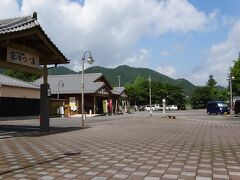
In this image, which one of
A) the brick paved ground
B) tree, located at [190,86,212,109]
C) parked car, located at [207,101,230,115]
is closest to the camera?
the brick paved ground

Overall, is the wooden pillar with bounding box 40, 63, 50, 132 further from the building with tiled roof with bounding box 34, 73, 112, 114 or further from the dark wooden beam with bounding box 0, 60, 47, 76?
the building with tiled roof with bounding box 34, 73, 112, 114

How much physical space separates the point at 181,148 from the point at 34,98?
1241 inches

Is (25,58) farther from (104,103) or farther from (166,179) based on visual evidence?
(104,103)

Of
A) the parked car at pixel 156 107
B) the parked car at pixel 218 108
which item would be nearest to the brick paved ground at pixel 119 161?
the parked car at pixel 218 108

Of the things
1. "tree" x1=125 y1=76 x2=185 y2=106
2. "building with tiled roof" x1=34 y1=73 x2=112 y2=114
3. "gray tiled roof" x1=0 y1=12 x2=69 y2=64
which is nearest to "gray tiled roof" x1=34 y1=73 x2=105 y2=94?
"building with tiled roof" x1=34 y1=73 x2=112 y2=114

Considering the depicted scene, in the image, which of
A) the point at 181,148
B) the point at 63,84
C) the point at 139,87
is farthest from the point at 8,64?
the point at 139,87

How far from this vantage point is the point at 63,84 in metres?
56.8

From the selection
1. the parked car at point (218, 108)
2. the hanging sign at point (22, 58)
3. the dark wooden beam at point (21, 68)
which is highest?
the hanging sign at point (22, 58)

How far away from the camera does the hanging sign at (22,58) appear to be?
50.1 feet

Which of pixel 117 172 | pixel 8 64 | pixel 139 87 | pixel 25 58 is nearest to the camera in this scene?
pixel 117 172

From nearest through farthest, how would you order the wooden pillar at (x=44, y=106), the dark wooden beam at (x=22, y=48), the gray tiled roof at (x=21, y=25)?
the gray tiled roof at (x=21, y=25)
the dark wooden beam at (x=22, y=48)
the wooden pillar at (x=44, y=106)

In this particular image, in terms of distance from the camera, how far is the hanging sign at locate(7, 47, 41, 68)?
15.3 metres

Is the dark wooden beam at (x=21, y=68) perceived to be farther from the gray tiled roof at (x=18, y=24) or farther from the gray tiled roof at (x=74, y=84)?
the gray tiled roof at (x=74, y=84)

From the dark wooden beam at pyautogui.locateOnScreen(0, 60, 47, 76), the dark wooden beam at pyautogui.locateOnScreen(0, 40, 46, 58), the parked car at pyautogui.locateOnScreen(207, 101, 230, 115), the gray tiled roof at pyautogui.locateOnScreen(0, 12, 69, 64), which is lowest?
the parked car at pyautogui.locateOnScreen(207, 101, 230, 115)
